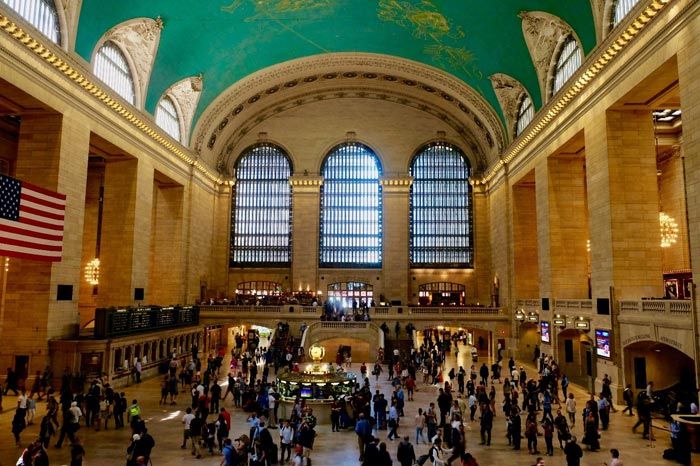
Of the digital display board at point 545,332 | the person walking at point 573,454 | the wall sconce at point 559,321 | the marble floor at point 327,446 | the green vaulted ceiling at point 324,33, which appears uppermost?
the green vaulted ceiling at point 324,33

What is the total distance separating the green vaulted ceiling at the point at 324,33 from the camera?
70.2 ft

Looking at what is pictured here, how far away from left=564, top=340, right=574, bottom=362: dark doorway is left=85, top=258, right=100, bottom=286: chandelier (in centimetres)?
2464

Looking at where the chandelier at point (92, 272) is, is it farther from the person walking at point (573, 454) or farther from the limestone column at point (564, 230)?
the person walking at point (573, 454)

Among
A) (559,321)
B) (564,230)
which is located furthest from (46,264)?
(564,230)

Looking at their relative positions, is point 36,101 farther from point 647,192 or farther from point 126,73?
point 647,192

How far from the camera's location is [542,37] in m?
23.5

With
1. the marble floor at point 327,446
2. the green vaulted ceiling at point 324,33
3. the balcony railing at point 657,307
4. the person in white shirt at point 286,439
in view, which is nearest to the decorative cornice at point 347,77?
the green vaulted ceiling at point 324,33

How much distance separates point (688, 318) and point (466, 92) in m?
22.1

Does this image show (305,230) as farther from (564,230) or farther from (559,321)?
(559,321)

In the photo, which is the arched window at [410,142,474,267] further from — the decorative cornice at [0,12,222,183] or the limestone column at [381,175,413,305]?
the decorative cornice at [0,12,222,183]

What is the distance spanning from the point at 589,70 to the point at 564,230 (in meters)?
7.76

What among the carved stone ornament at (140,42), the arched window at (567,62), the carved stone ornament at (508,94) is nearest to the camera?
the arched window at (567,62)

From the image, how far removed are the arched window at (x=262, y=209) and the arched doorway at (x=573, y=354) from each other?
67.2 feet

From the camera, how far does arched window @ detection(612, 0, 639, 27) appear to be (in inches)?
661
